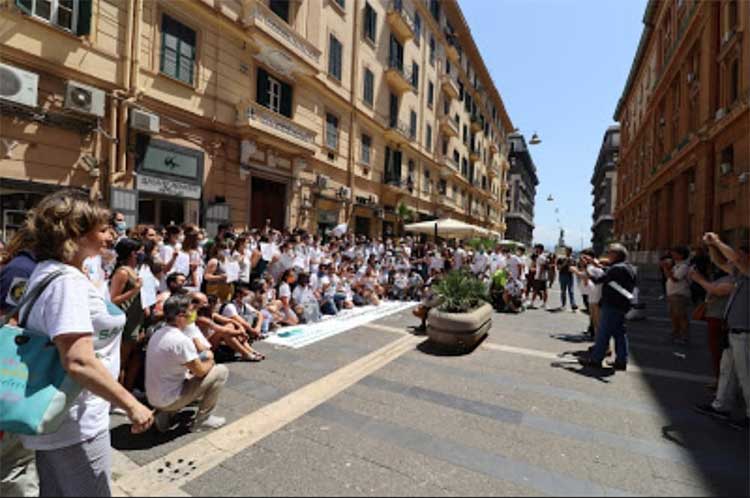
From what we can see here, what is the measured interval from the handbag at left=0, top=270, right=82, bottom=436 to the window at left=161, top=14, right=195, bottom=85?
10.4 m

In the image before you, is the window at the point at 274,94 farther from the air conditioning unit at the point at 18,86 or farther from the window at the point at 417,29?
the window at the point at 417,29

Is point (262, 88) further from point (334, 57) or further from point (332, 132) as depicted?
point (334, 57)

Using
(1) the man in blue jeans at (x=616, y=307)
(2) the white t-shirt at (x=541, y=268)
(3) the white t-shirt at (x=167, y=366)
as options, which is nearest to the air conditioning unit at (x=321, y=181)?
(2) the white t-shirt at (x=541, y=268)

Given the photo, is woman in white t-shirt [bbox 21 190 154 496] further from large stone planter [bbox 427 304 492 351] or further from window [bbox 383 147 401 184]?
window [bbox 383 147 401 184]

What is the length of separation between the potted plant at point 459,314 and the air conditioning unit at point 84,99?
27.2 feet

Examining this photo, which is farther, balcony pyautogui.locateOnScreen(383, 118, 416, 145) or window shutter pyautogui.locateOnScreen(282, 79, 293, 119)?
balcony pyautogui.locateOnScreen(383, 118, 416, 145)

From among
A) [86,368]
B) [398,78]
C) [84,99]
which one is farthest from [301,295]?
[398,78]

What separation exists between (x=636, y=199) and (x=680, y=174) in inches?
611

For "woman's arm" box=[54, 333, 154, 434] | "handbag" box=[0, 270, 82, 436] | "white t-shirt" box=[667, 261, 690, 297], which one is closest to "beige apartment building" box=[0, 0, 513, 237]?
"handbag" box=[0, 270, 82, 436]

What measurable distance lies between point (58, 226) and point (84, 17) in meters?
9.38

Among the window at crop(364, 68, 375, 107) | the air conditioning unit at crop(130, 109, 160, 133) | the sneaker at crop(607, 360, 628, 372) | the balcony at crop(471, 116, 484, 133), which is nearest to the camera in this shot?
the sneaker at crop(607, 360, 628, 372)

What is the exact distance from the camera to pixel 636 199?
34406mm

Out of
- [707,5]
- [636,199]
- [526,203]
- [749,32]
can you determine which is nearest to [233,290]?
[749,32]

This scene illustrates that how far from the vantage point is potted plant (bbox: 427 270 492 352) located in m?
6.16
